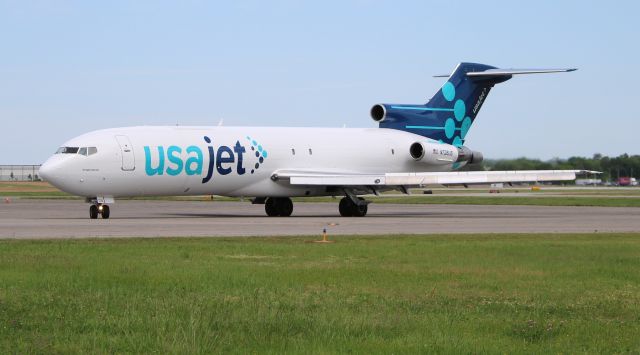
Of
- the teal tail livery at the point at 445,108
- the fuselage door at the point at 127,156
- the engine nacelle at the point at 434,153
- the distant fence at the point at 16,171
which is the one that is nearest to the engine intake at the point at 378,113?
the teal tail livery at the point at 445,108

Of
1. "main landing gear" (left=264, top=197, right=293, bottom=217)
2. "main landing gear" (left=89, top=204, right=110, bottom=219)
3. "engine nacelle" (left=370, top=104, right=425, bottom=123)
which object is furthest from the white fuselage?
"main landing gear" (left=264, top=197, right=293, bottom=217)

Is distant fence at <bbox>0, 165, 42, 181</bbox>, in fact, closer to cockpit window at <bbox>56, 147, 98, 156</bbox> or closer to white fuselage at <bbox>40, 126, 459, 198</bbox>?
white fuselage at <bbox>40, 126, 459, 198</bbox>

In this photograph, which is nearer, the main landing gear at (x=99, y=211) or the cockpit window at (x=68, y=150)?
the cockpit window at (x=68, y=150)

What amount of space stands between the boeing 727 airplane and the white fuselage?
0.13ft

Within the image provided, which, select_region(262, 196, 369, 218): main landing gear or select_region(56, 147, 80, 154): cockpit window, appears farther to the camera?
select_region(262, 196, 369, 218): main landing gear

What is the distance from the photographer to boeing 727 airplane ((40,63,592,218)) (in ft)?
126

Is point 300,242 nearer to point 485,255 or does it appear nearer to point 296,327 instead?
point 485,255

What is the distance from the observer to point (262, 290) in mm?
14914

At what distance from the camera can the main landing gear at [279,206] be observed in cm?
4391

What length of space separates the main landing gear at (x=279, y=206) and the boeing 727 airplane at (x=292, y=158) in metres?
0.04

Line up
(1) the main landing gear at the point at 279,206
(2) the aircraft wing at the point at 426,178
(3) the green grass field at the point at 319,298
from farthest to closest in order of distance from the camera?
(1) the main landing gear at the point at 279,206, (2) the aircraft wing at the point at 426,178, (3) the green grass field at the point at 319,298

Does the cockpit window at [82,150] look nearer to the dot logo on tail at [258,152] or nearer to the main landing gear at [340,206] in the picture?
the dot logo on tail at [258,152]

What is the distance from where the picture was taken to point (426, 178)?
136 feet

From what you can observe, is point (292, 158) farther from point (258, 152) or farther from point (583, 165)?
point (583, 165)
